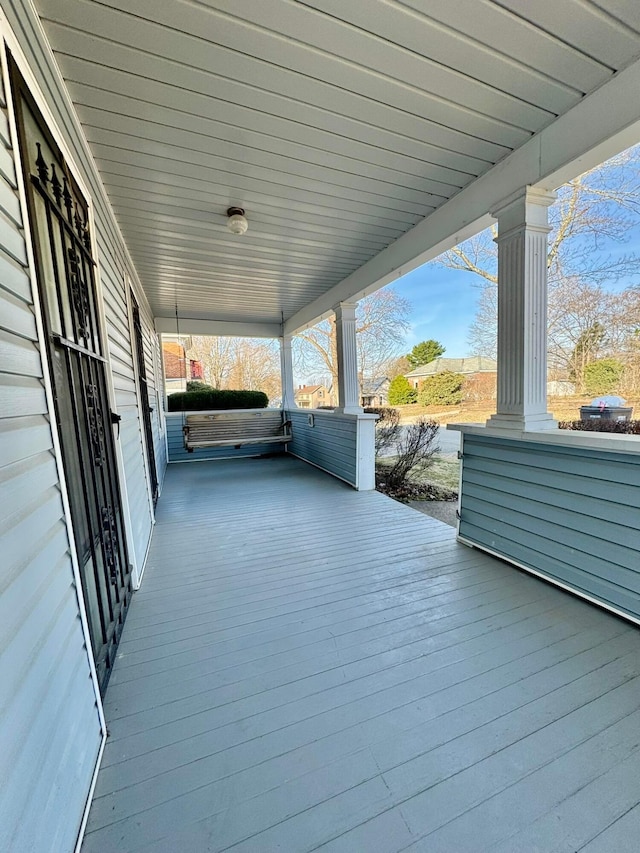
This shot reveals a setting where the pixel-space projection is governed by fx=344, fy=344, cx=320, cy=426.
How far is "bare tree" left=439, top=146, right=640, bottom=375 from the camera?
4.66m

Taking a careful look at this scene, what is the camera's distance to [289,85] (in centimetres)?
163

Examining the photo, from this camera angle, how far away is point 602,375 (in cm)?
434

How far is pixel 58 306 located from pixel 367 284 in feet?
10.9

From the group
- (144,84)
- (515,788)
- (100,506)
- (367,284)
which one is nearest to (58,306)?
(100,506)

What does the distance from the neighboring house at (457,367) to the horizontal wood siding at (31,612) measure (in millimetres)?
6920

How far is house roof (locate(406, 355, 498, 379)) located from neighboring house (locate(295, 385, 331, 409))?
2.85 meters

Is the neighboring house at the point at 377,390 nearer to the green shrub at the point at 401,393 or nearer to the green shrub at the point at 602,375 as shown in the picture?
the green shrub at the point at 401,393

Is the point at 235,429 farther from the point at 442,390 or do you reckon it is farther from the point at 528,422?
the point at 528,422

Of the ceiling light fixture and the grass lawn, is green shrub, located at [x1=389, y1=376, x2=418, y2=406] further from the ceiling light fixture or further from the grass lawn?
the ceiling light fixture

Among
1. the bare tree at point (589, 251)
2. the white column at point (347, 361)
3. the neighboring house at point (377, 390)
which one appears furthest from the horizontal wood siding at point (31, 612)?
the neighboring house at point (377, 390)

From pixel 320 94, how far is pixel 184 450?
5996 mm

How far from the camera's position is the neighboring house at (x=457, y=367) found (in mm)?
7648

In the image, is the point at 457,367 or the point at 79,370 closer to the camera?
the point at 79,370

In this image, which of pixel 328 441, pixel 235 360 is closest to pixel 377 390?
pixel 235 360
